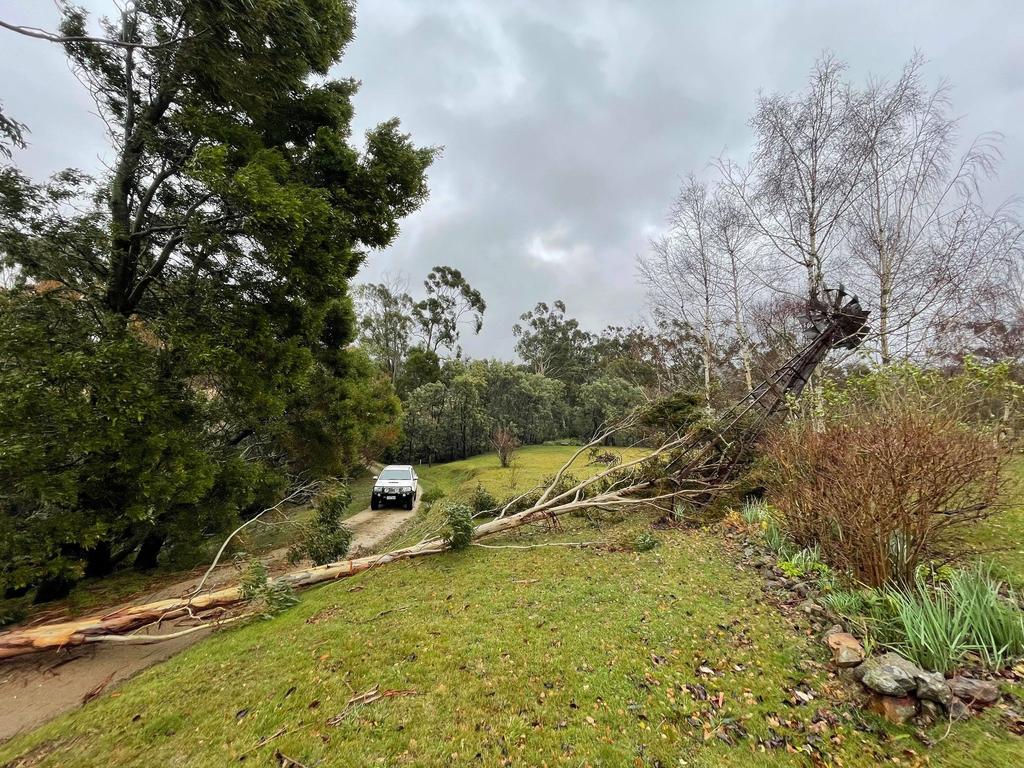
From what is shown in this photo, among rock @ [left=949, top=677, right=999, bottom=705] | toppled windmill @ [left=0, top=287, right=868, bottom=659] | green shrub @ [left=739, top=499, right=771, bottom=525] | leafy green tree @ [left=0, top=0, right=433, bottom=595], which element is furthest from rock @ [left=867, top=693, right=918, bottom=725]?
leafy green tree @ [left=0, top=0, right=433, bottom=595]

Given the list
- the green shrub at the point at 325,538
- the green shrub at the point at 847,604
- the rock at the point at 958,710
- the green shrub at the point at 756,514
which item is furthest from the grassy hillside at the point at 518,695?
the green shrub at the point at 325,538

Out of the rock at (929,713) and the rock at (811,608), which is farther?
the rock at (811,608)

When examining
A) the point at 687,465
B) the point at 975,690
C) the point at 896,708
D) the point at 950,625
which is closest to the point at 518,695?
the point at 896,708

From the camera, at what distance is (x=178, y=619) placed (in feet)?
17.9

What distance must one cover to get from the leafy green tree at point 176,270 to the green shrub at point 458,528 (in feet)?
13.1

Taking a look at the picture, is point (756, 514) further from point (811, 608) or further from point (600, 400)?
point (600, 400)

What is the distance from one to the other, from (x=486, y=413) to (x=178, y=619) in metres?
24.0

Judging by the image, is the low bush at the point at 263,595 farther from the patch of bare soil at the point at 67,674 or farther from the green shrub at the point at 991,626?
the green shrub at the point at 991,626

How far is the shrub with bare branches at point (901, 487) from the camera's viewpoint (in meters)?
3.37

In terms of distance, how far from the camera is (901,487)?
133 inches

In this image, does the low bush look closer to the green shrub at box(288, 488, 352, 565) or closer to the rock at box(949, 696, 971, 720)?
the green shrub at box(288, 488, 352, 565)

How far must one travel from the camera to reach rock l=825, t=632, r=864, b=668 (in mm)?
2914

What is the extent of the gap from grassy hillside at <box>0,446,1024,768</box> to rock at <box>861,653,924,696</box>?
0.70 feet

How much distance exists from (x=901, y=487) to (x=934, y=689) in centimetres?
164
